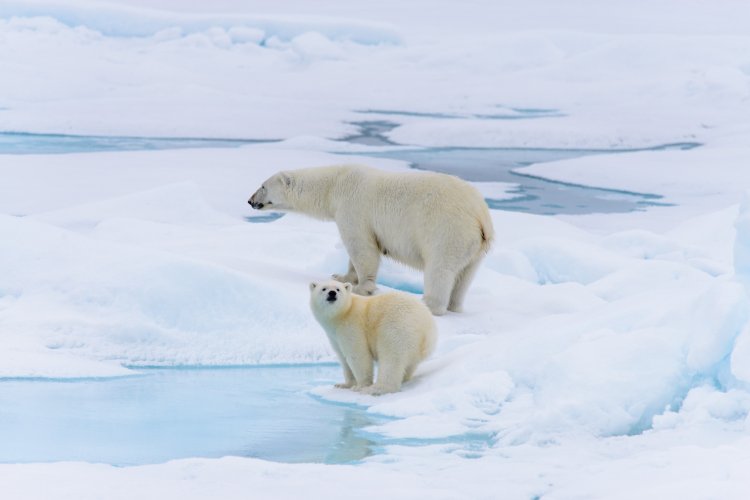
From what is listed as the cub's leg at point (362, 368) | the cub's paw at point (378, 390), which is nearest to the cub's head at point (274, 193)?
the cub's leg at point (362, 368)

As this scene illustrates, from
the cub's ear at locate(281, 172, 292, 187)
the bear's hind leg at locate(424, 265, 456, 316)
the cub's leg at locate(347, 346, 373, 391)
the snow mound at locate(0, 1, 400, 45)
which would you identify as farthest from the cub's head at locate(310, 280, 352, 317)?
the snow mound at locate(0, 1, 400, 45)

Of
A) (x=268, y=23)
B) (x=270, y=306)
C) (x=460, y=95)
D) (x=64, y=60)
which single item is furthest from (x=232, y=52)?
(x=270, y=306)

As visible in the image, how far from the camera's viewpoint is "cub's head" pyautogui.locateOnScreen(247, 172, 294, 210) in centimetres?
630

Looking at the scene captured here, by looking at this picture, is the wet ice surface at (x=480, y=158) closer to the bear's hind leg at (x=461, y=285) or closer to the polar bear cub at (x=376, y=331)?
the bear's hind leg at (x=461, y=285)

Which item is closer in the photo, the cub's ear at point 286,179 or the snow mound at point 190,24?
the cub's ear at point 286,179

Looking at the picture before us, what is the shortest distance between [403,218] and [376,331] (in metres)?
1.62

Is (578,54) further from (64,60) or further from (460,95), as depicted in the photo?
(64,60)

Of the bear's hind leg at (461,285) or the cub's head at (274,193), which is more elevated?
the cub's head at (274,193)

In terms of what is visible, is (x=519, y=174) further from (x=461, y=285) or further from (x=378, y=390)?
(x=378, y=390)

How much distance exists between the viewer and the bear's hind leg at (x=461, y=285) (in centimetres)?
561

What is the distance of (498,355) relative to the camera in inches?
154

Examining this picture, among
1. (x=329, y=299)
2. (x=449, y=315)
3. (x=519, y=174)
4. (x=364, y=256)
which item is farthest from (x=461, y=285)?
(x=519, y=174)

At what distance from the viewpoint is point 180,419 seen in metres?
3.96

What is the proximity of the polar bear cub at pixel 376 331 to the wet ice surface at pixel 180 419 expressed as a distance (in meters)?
0.19
